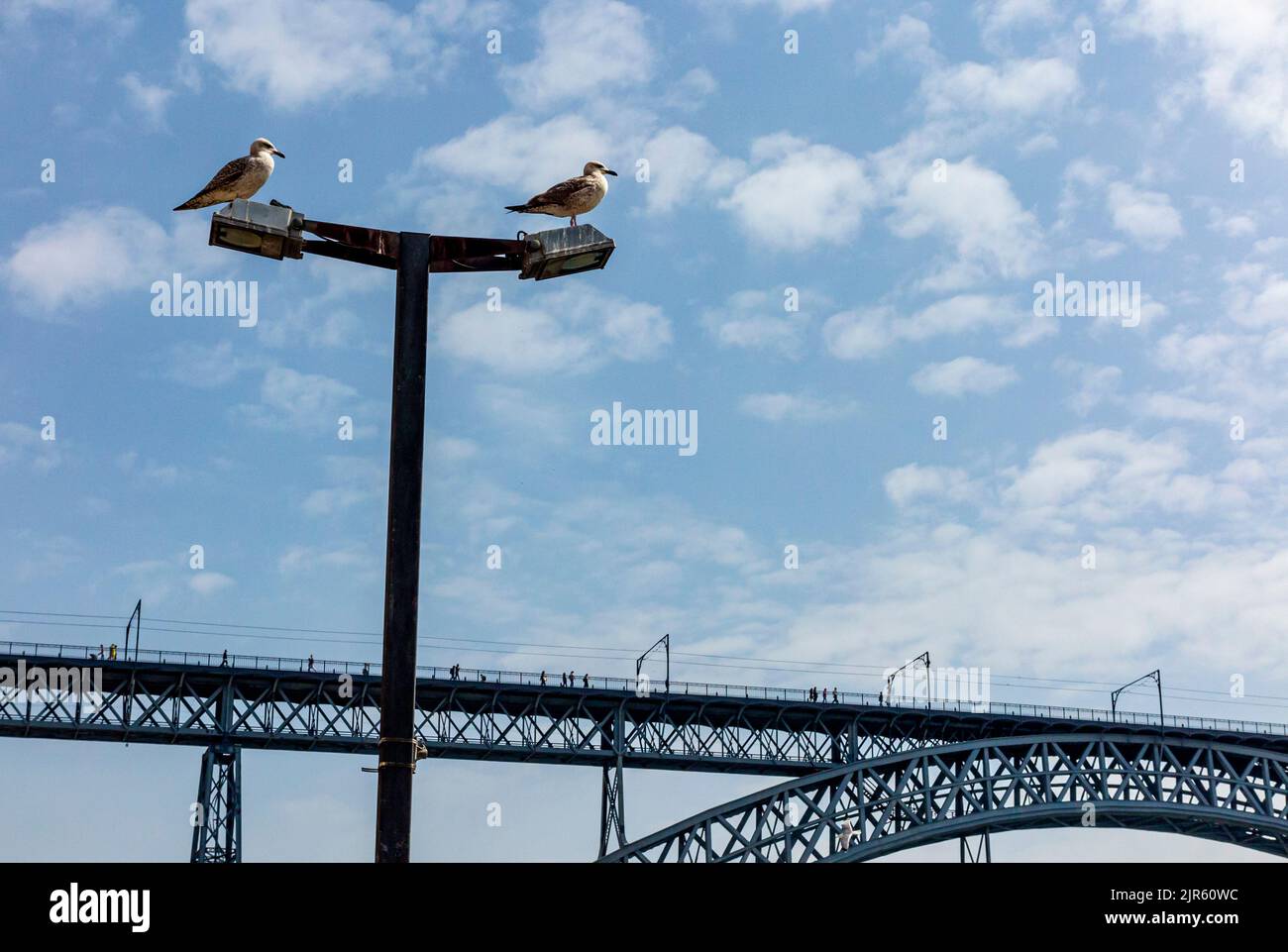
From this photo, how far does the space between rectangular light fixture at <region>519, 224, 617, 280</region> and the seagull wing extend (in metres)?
3.33

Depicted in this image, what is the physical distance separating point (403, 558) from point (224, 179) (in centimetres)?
547

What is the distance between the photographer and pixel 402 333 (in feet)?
39.4

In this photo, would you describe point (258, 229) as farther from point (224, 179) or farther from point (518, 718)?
point (518, 718)

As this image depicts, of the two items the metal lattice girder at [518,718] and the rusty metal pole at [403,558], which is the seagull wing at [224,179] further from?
the metal lattice girder at [518,718]

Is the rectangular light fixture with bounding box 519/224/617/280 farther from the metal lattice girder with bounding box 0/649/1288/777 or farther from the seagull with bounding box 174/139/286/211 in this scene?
the metal lattice girder with bounding box 0/649/1288/777

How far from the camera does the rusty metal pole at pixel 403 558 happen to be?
1106 centimetres

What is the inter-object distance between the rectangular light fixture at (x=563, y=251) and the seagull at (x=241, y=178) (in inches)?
116

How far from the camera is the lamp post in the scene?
11125 mm

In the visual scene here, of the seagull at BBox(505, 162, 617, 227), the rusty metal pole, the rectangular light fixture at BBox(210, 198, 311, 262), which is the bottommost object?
the rusty metal pole

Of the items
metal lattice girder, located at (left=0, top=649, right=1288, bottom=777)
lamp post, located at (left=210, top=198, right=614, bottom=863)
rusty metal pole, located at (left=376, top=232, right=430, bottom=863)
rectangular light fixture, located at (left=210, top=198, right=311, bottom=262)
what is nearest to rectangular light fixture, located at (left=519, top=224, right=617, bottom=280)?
lamp post, located at (left=210, top=198, right=614, bottom=863)

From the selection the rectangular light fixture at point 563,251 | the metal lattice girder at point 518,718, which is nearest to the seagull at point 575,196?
the rectangular light fixture at point 563,251
